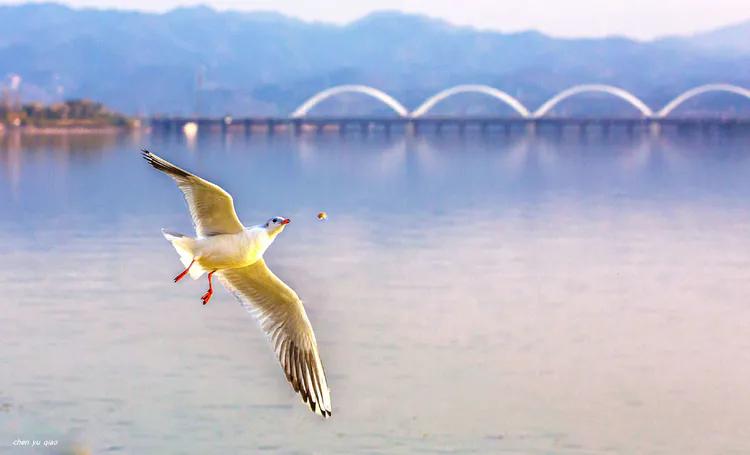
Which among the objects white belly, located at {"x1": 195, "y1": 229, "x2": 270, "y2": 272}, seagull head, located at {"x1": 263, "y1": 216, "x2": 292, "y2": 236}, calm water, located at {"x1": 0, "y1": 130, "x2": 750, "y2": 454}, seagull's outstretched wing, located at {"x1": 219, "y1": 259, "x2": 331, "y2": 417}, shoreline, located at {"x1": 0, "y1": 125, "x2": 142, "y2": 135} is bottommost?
shoreline, located at {"x1": 0, "y1": 125, "x2": 142, "y2": 135}

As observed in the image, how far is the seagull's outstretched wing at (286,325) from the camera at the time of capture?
1002cm

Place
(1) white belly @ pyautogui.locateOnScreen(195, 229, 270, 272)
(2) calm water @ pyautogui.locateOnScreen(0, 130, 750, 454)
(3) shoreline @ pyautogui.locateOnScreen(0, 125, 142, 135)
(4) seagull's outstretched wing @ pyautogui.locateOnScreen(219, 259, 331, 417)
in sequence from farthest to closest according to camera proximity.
A: (3) shoreline @ pyautogui.locateOnScreen(0, 125, 142, 135)
(2) calm water @ pyautogui.locateOnScreen(0, 130, 750, 454)
(1) white belly @ pyautogui.locateOnScreen(195, 229, 270, 272)
(4) seagull's outstretched wing @ pyautogui.locateOnScreen(219, 259, 331, 417)

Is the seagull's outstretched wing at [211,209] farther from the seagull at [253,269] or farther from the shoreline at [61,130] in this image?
the shoreline at [61,130]

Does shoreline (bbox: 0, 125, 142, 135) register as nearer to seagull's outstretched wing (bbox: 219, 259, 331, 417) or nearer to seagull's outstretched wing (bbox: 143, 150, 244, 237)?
seagull's outstretched wing (bbox: 219, 259, 331, 417)

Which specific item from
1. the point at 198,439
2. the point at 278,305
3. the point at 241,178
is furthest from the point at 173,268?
the point at 241,178

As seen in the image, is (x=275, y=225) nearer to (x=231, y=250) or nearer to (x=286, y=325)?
(x=231, y=250)

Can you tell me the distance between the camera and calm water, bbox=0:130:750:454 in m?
15.5

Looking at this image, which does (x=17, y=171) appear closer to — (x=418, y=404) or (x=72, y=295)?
(x=72, y=295)

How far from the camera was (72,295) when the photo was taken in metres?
23.7

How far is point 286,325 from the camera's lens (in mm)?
10625

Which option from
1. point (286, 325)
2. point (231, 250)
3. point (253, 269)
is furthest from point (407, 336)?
point (231, 250)

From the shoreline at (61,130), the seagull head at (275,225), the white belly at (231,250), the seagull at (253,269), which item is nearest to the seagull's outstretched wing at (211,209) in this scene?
the seagull at (253,269)

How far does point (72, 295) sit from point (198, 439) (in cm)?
911

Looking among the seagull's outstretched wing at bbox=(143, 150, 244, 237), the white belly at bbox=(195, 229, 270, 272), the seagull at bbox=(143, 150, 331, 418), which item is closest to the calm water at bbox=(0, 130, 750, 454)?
the seagull at bbox=(143, 150, 331, 418)
